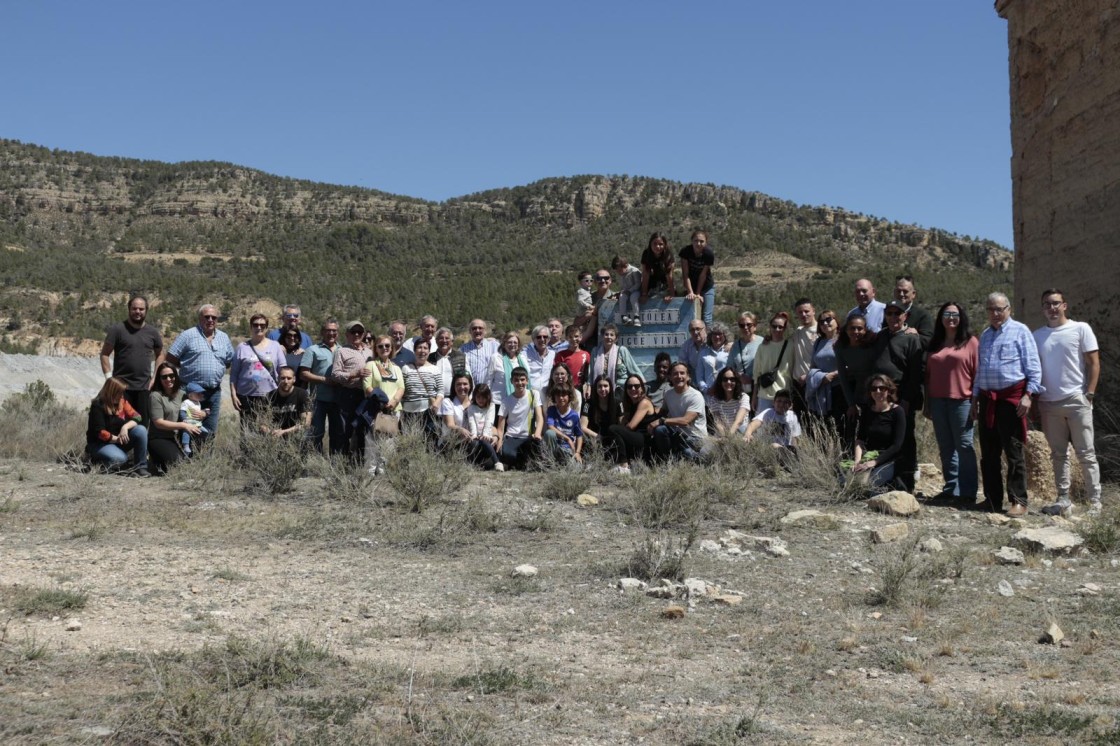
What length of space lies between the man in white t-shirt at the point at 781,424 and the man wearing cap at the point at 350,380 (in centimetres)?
358

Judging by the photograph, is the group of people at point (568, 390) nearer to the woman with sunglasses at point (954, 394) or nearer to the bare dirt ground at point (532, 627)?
the woman with sunglasses at point (954, 394)

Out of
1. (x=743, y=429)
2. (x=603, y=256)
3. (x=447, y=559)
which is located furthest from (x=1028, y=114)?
(x=603, y=256)

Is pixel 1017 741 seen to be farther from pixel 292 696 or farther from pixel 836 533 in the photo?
pixel 836 533

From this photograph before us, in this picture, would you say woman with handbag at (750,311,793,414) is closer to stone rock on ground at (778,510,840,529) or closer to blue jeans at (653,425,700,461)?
blue jeans at (653,425,700,461)

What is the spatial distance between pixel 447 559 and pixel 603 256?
122ft

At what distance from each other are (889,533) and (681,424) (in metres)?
2.88

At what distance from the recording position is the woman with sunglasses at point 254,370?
9.73 metres

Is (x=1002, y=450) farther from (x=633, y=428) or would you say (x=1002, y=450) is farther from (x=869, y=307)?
(x=633, y=428)

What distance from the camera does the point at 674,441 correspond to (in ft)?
31.2

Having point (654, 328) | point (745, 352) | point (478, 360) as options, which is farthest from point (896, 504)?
point (478, 360)

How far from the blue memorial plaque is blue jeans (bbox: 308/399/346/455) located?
3.16 m

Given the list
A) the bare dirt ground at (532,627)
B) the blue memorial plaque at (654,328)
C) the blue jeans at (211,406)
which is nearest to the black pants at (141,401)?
the blue jeans at (211,406)

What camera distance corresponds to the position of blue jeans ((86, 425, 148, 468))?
9453 millimetres

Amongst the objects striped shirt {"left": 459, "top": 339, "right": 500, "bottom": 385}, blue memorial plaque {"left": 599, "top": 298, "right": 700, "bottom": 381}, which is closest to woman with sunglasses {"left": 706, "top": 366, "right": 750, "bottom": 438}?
blue memorial plaque {"left": 599, "top": 298, "right": 700, "bottom": 381}
